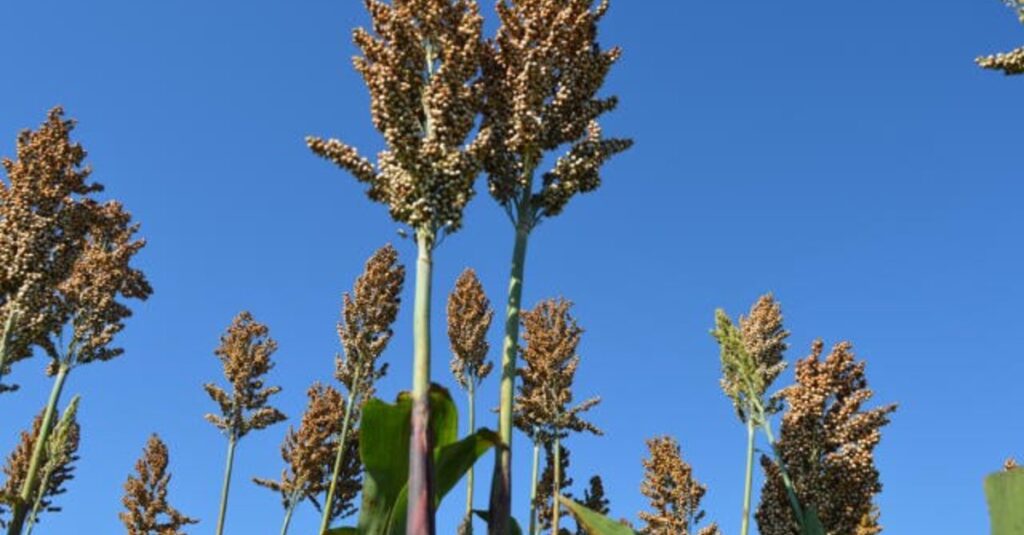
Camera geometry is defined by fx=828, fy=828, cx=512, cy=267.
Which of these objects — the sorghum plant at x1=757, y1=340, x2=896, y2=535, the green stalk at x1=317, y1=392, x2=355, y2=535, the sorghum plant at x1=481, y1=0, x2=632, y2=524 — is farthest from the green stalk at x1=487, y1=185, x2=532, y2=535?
the green stalk at x1=317, y1=392, x2=355, y2=535

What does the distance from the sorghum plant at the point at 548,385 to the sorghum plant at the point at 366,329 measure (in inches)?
112

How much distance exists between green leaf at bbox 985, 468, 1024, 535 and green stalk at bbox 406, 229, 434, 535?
2.34 meters

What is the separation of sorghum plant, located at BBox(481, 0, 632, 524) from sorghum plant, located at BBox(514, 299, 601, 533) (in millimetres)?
10785

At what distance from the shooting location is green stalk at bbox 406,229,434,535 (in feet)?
12.6

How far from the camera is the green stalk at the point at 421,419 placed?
3.84 m

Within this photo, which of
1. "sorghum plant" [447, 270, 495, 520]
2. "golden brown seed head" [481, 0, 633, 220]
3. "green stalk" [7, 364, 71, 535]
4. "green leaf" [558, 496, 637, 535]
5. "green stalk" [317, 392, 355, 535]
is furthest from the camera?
"sorghum plant" [447, 270, 495, 520]

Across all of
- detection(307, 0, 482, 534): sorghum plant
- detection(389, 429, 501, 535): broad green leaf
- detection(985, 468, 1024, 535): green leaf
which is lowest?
detection(985, 468, 1024, 535): green leaf

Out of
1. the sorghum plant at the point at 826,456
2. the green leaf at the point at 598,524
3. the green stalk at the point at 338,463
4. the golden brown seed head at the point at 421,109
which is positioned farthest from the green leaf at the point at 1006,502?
the green stalk at the point at 338,463

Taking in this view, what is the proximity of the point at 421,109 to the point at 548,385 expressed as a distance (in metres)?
11.7

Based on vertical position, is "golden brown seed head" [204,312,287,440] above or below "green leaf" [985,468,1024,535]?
above

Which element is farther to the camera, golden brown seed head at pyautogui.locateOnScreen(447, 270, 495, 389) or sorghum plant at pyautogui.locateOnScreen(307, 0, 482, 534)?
golden brown seed head at pyautogui.locateOnScreen(447, 270, 495, 389)

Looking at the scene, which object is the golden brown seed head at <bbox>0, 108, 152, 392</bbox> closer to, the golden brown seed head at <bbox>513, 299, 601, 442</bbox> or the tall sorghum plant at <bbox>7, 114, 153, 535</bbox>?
the tall sorghum plant at <bbox>7, 114, 153, 535</bbox>

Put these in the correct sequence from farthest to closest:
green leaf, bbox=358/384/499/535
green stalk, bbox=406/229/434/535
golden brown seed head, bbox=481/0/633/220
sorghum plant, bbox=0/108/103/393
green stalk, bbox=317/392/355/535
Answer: green stalk, bbox=317/392/355/535, sorghum plant, bbox=0/108/103/393, golden brown seed head, bbox=481/0/633/220, green leaf, bbox=358/384/499/535, green stalk, bbox=406/229/434/535

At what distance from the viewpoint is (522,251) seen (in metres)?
5.50
